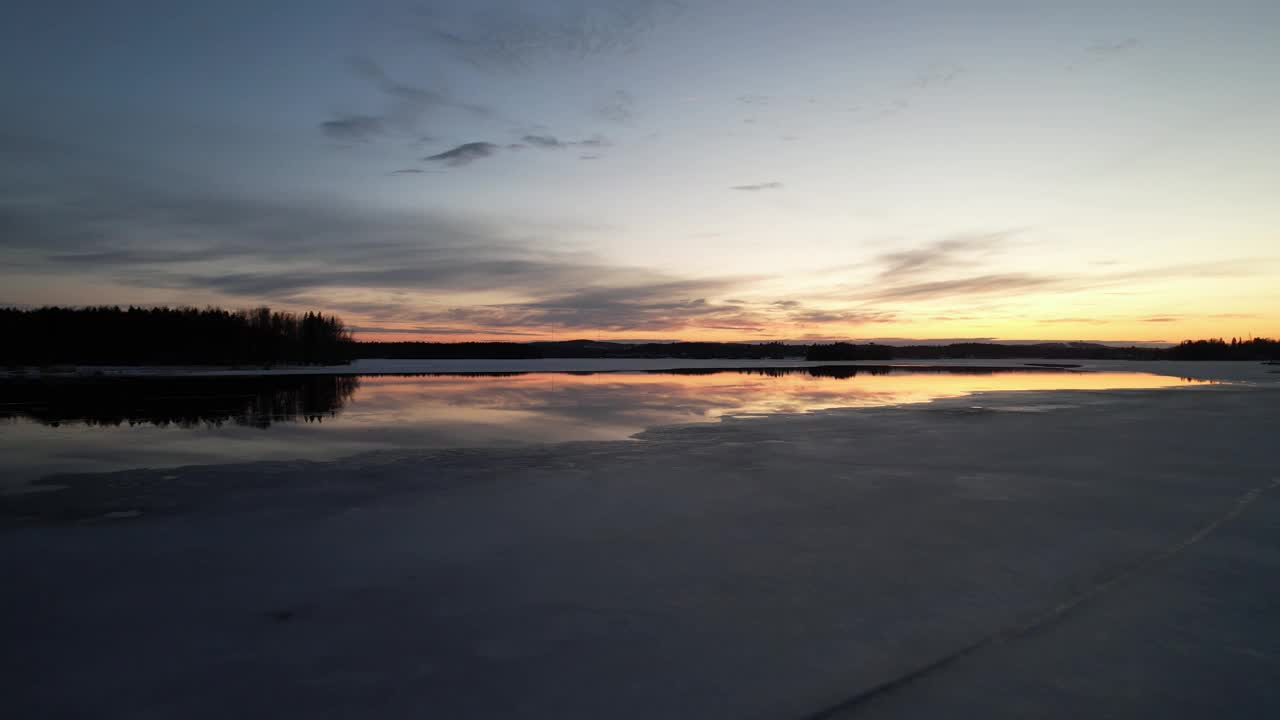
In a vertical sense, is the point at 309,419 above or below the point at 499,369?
below

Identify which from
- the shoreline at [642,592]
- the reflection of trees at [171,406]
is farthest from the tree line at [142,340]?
the shoreline at [642,592]

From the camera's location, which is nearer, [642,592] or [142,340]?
[642,592]

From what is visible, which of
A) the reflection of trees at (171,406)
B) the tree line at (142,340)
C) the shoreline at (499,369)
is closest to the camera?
the reflection of trees at (171,406)

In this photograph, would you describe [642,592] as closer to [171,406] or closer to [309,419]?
[309,419]

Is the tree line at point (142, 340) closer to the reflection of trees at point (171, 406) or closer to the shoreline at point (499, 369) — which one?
the shoreline at point (499, 369)

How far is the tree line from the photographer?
2399 inches

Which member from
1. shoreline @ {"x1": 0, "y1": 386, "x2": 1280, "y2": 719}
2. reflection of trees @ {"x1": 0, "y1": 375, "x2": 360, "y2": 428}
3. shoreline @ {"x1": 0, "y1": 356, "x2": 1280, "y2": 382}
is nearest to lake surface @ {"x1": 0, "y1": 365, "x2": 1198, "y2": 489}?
reflection of trees @ {"x1": 0, "y1": 375, "x2": 360, "y2": 428}

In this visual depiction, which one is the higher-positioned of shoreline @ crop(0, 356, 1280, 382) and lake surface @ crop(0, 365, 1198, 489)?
shoreline @ crop(0, 356, 1280, 382)

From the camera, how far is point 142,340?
6394 centimetres

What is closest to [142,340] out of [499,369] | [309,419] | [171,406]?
[499,369]

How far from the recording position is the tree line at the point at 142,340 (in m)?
60.9

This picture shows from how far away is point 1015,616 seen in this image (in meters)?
4.00

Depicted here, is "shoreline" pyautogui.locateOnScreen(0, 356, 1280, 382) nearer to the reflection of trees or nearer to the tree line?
the tree line

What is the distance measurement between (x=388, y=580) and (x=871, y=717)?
11.0 ft
